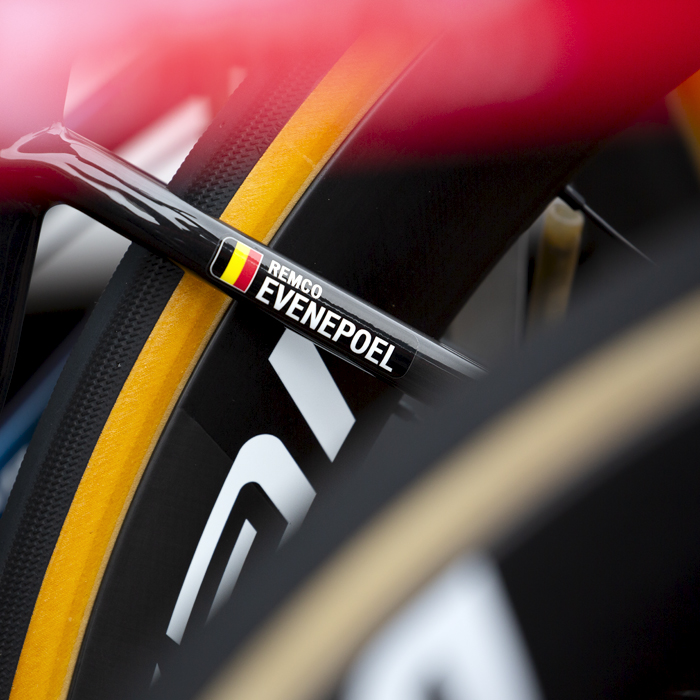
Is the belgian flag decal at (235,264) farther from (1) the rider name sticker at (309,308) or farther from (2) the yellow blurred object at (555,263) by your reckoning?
(2) the yellow blurred object at (555,263)

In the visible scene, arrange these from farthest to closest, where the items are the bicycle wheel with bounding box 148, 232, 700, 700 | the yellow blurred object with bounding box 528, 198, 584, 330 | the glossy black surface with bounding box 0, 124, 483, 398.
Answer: the yellow blurred object with bounding box 528, 198, 584, 330 → the glossy black surface with bounding box 0, 124, 483, 398 → the bicycle wheel with bounding box 148, 232, 700, 700

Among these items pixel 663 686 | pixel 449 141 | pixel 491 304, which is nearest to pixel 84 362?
pixel 449 141

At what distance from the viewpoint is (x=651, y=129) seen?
1.22 m

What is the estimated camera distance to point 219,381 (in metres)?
0.57

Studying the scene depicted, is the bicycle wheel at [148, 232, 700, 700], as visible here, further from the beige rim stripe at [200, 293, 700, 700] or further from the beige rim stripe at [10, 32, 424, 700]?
the beige rim stripe at [10, 32, 424, 700]

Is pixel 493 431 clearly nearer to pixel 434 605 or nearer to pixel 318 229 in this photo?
pixel 434 605

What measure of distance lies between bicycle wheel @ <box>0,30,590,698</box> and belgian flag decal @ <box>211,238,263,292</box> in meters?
0.04

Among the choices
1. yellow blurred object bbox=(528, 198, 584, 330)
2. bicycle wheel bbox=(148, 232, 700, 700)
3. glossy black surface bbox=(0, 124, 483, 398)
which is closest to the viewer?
bicycle wheel bbox=(148, 232, 700, 700)

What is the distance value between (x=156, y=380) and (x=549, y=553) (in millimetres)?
384

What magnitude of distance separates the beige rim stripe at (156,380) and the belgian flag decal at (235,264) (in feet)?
0.12

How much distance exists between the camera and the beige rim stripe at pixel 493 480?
Answer: 8.9 inches

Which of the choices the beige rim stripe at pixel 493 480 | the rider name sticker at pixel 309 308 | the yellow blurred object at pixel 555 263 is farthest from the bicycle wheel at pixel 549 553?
the yellow blurred object at pixel 555 263

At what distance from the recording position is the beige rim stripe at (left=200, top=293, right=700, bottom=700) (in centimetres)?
23

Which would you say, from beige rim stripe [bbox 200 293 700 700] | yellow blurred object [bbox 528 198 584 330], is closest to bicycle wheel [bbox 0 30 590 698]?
beige rim stripe [bbox 200 293 700 700]
